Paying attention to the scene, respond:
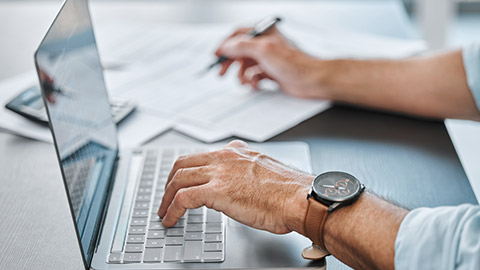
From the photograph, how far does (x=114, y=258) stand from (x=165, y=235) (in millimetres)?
72

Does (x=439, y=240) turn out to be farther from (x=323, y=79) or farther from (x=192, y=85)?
(x=192, y=85)

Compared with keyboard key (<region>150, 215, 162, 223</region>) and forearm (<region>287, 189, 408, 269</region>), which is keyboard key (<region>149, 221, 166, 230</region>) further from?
forearm (<region>287, 189, 408, 269</region>)

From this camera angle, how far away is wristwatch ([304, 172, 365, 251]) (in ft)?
2.29

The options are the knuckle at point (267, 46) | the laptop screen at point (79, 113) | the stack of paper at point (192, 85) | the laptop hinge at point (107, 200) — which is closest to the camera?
the laptop screen at point (79, 113)

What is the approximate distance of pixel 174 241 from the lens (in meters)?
0.72

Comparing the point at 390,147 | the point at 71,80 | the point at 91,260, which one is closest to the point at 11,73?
A: the point at 71,80

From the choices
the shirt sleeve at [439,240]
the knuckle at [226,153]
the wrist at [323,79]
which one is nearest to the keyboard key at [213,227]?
the knuckle at [226,153]

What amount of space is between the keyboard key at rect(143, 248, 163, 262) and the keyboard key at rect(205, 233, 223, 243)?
6 cm

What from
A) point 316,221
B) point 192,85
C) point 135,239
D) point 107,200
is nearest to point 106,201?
point 107,200

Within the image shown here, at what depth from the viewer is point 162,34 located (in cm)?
145

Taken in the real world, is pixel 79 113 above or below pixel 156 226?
above

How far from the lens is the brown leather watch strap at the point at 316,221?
Answer: 0.70m

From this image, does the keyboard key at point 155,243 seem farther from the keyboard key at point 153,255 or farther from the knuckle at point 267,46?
the knuckle at point 267,46

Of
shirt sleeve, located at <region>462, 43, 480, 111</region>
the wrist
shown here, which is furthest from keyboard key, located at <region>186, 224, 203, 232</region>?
shirt sleeve, located at <region>462, 43, 480, 111</region>
